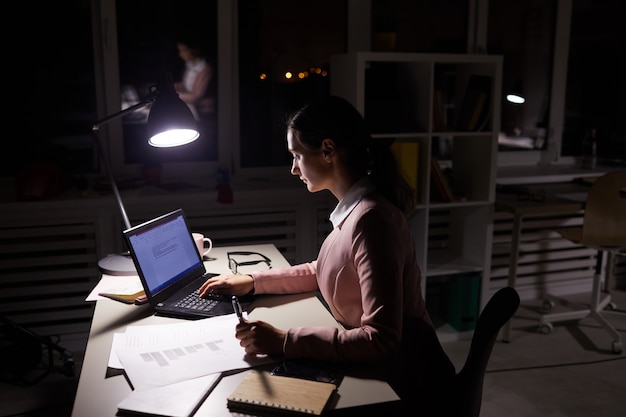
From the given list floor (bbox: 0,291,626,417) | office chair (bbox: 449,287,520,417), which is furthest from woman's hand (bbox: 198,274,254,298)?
floor (bbox: 0,291,626,417)

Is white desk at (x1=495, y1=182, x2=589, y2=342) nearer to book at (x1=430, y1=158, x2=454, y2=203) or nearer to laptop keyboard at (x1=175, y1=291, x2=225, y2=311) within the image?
book at (x1=430, y1=158, x2=454, y2=203)

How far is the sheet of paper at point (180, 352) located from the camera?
1.29 meters

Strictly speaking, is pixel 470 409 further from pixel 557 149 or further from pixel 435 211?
pixel 557 149

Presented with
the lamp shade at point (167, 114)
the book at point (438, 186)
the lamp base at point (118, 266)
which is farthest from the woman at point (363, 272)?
the book at point (438, 186)

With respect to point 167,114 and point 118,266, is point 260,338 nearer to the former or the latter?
point 167,114

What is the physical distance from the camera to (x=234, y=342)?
1.45 metres

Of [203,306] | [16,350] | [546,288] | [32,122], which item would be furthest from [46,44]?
[546,288]

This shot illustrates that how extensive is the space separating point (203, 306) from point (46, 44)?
6.99 ft

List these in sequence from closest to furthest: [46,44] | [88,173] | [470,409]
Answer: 1. [470,409]
2. [46,44]
3. [88,173]

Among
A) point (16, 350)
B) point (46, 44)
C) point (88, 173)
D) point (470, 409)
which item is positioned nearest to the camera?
point (470, 409)

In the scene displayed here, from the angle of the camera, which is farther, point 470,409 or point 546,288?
point 546,288

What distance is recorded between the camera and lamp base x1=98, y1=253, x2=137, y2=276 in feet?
6.60

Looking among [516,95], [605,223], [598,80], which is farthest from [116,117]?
[598,80]

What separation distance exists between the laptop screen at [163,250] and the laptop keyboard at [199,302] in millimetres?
82
